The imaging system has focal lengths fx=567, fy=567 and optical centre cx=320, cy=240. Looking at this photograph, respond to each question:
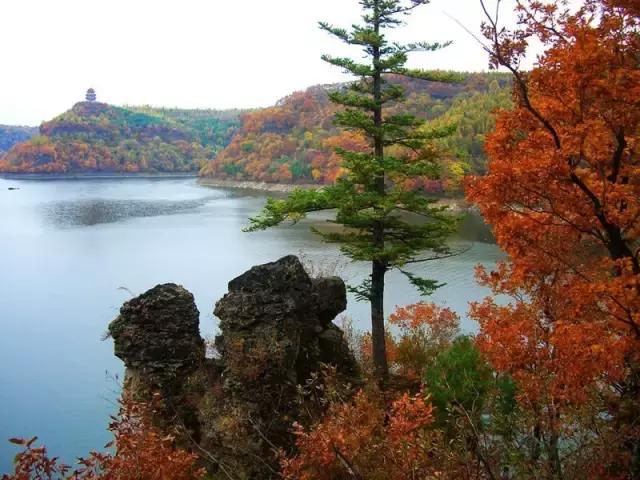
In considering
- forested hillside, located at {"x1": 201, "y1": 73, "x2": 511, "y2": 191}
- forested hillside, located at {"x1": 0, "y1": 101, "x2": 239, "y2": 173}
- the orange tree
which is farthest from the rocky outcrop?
forested hillside, located at {"x1": 0, "y1": 101, "x2": 239, "y2": 173}

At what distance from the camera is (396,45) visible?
13.4 meters

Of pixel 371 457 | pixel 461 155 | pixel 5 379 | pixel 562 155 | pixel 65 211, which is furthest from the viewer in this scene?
pixel 65 211

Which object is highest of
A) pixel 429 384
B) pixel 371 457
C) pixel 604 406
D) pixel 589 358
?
pixel 589 358

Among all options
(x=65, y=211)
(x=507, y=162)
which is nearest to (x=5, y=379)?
(x=507, y=162)

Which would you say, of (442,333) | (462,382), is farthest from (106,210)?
(462,382)

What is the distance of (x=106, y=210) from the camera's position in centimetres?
6925

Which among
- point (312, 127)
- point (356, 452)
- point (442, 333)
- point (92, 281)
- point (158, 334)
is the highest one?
point (312, 127)

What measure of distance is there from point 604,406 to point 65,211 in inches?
2777

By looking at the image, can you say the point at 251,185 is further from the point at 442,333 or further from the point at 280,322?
the point at 280,322

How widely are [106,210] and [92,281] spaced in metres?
37.5

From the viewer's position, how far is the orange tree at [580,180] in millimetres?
6070

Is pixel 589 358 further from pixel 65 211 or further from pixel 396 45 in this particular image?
pixel 65 211

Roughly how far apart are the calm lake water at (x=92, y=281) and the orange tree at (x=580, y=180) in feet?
43.7

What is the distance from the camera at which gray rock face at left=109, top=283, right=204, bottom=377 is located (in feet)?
37.8
